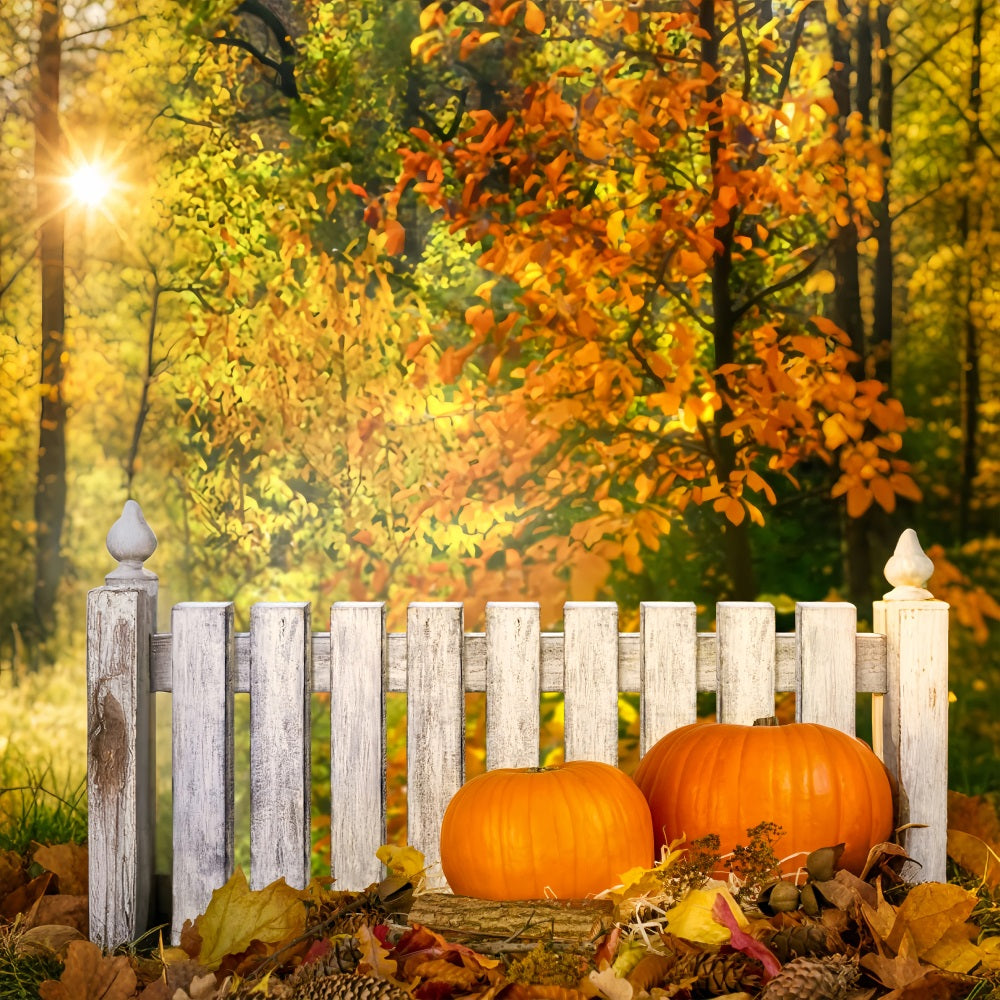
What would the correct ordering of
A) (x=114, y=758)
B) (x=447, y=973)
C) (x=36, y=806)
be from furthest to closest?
(x=36, y=806)
(x=114, y=758)
(x=447, y=973)

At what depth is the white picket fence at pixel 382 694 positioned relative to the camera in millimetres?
2562

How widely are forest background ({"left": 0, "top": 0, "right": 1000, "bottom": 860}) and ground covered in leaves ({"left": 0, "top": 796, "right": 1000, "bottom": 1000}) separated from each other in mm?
1539

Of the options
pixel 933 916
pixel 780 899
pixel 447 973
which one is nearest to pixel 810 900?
pixel 780 899

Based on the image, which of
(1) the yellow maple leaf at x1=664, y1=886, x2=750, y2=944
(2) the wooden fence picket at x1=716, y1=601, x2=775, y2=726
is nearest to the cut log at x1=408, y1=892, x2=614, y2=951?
(1) the yellow maple leaf at x1=664, y1=886, x2=750, y2=944

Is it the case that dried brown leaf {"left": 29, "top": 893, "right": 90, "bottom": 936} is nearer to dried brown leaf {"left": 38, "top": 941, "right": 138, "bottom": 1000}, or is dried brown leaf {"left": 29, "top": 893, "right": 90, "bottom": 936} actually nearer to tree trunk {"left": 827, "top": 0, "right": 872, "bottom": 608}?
dried brown leaf {"left": 38, "top": 941, "right": 138, "bottom": 1000}

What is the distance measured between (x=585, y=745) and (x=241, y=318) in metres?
1.96

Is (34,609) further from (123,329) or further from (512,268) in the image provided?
(512,268)

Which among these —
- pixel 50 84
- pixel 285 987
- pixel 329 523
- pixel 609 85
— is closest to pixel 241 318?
pixel 329 523

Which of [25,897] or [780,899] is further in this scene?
[25,897]

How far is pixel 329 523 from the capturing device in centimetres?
370

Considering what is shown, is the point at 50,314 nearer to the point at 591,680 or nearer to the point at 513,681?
the point at 513,681

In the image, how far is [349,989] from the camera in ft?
5.28

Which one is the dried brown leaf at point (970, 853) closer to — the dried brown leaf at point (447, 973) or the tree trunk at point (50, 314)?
the dried brown leaf at point (447, 973)

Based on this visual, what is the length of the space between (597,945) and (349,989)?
1.50 ft
